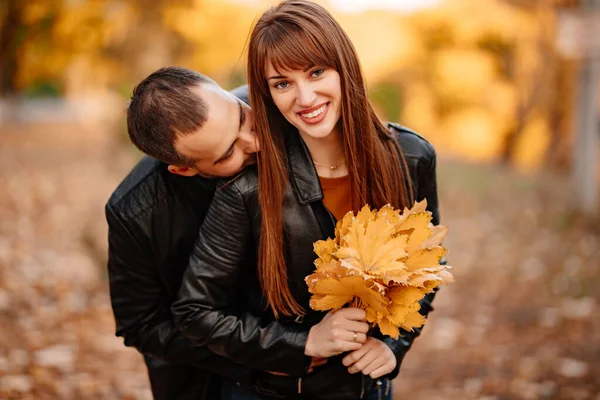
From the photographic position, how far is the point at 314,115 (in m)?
1.93

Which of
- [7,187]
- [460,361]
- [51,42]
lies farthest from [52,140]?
[460,361]

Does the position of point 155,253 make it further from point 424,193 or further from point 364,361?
point 424,193

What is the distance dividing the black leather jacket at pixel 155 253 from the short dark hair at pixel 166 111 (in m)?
0.20

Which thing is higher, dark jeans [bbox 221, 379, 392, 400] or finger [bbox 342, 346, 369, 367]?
finger [bbox 342, 346, 369, 367]

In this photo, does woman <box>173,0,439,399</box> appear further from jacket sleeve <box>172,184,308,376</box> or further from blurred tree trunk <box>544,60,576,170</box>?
blurred tree trunk <box>544,60,576,170</box>

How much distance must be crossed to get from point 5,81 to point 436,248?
56.5ft

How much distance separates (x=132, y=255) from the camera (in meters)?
2.19

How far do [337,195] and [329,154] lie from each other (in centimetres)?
14

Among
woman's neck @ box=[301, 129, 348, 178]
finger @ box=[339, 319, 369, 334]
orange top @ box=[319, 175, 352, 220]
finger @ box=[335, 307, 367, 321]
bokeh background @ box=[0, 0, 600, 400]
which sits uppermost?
bokeh background @ box=[0, 0, 600, 400]

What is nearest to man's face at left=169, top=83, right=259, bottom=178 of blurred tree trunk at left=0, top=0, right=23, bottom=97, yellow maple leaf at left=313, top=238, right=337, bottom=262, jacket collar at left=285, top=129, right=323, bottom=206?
jacket collar at left=285, top=129, right=323, bottom=206

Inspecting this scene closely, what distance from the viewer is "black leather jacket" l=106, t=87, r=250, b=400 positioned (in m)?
2.15

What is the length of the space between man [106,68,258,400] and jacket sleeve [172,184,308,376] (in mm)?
147

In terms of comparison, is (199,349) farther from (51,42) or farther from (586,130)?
(51,42)

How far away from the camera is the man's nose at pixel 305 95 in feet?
6.16
